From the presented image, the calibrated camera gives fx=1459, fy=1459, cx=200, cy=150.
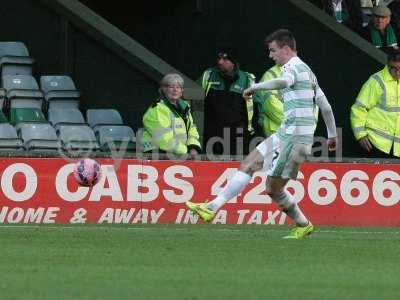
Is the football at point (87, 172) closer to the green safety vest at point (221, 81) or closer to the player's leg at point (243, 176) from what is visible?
the player's leg at point (243, 176)

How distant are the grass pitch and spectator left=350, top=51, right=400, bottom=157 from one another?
125 inches

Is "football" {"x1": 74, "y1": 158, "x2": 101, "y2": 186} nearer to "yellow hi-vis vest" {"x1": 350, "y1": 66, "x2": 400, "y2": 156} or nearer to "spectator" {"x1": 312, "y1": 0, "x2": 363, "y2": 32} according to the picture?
"yellow hi-vis vest" {"x1": 350, "y1": 66, "x2": 400, "y2": 156}

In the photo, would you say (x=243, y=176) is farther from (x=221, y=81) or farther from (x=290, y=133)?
(x=221, y=81)

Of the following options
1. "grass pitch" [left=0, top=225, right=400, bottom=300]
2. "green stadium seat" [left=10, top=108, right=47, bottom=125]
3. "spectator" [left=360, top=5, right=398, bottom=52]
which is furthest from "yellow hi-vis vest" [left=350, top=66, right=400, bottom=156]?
"green stadium seat" [left=10, top=108, right=47, bottom=125]

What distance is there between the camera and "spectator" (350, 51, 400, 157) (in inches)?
744

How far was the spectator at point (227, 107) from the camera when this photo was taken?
61.1ft

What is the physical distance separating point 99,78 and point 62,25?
92 centimetres

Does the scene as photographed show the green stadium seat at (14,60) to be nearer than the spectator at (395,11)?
Yes

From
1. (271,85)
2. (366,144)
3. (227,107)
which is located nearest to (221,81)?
(227,107)

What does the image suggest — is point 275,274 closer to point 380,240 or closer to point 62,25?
point 380,240

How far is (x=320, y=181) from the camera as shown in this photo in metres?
17.9

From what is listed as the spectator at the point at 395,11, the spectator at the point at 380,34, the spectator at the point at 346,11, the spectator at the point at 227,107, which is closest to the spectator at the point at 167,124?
the spectator at the point at 227,107

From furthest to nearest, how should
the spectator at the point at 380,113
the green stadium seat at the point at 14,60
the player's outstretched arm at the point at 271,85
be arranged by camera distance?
the green stadium seat at the point at 14,60, the spectator at the point at 380,113, the player's outstretched arm at the point at 271,85

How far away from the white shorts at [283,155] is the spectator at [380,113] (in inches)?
187
